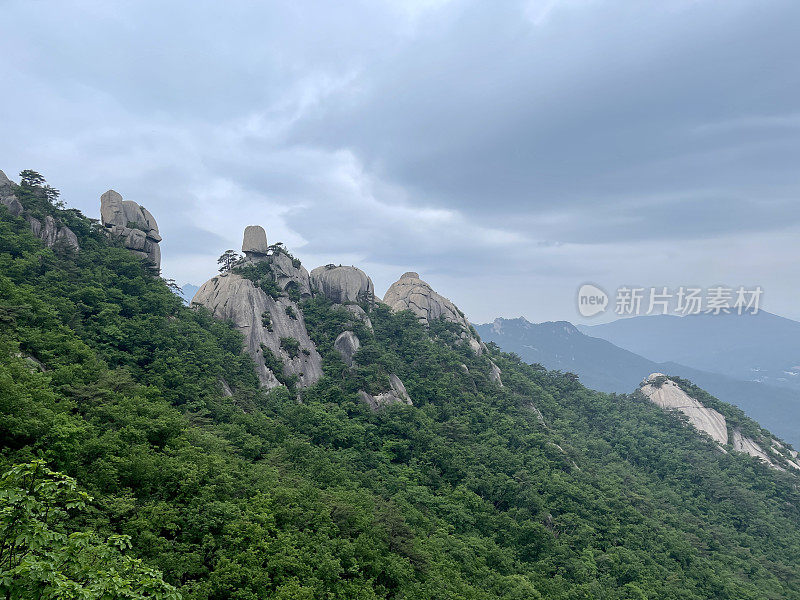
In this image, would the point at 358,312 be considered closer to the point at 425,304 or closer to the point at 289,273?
the point at 289,273

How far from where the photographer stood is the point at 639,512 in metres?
32.2

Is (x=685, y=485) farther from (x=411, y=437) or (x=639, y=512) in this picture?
(x=411, y=437)

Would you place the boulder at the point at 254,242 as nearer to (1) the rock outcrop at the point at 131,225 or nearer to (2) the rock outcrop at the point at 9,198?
(1) the rock outcrop at the point at 131,225

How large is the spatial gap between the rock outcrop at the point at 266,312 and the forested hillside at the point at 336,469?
1.87m

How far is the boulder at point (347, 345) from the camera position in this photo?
4241 cm

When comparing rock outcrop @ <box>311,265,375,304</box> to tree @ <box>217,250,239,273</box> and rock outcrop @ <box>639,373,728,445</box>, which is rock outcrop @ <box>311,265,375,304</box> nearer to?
tree @ <box>217,250,239,273</box>

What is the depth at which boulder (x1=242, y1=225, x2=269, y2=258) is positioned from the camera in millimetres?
47625

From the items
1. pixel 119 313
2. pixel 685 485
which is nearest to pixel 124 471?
pixel 119 313

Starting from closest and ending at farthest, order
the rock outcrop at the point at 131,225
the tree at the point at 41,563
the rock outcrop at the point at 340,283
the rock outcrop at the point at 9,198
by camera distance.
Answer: the tree at the point at 41,563, the rock outcrop at the point at 9,198, the rock outcrop at the point at 131,225, the rock outcrop at the point at 340,283

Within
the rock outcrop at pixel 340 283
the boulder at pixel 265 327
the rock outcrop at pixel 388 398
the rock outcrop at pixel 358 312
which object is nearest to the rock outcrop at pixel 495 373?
the rock outcrop at pixel 388 398

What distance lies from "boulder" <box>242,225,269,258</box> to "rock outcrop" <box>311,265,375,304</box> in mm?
7081

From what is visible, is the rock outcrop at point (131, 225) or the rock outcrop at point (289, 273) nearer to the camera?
the rock outcrop at point (131, 225)

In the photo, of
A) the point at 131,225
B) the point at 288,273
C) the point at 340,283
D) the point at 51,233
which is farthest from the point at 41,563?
the point at 340,283

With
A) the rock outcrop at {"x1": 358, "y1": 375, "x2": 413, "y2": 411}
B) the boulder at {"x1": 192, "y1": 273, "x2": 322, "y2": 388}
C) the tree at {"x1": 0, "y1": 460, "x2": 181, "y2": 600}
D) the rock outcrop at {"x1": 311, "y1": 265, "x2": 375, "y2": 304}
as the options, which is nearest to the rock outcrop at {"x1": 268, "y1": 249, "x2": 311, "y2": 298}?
the rock outcrop at {"x1": 311, "y1": 265, "x2": 375, "y2": 304}
